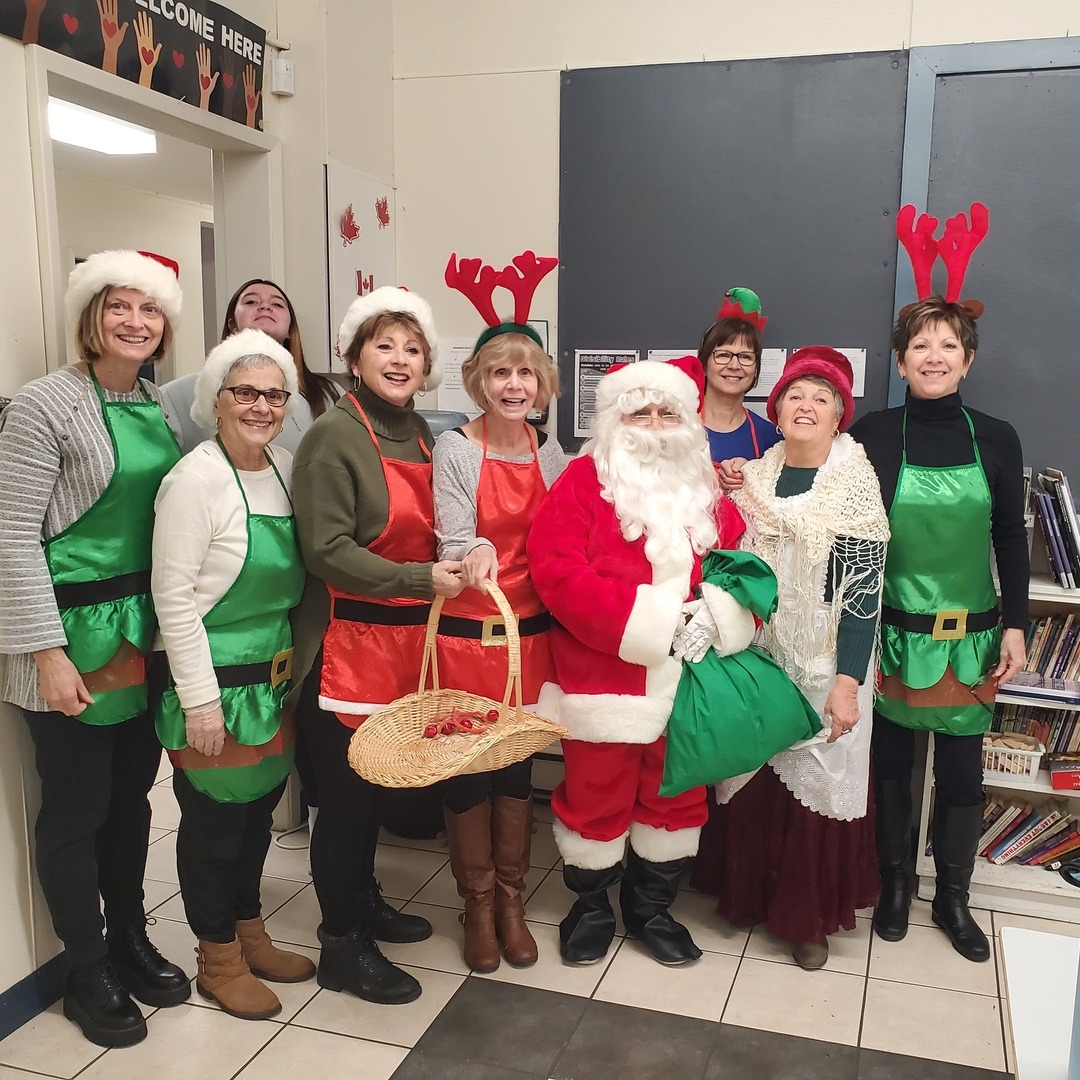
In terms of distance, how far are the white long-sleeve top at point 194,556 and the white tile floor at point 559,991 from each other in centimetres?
77

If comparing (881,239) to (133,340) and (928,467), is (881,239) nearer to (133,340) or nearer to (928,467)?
(928,467)

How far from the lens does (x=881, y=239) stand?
3.17 metres

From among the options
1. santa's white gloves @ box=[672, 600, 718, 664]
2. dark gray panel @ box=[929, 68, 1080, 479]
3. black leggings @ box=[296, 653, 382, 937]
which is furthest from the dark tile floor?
dark gray panel @ box=[929, 68, 1080, 479]

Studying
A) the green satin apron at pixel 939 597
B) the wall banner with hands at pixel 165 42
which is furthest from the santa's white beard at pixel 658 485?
the wall banner with hands at pixel 165 42

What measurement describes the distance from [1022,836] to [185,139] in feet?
10.2

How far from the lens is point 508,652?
2232 millimetres

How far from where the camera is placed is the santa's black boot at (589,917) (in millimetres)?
2535

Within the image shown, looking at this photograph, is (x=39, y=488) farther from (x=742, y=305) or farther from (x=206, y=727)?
(x=742, y=305)

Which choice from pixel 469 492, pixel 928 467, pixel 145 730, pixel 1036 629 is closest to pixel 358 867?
pixel 145 730

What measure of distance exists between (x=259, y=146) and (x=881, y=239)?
6.28 feet

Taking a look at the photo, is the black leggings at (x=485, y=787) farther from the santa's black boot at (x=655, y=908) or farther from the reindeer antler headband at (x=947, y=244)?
the reindeer antler headband at (x=947, y=244)

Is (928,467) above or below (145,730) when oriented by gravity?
above

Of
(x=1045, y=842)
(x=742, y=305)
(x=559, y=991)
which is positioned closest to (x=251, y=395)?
(x=742, y=305)

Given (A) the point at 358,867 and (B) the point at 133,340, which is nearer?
(B) the point at 133,340
